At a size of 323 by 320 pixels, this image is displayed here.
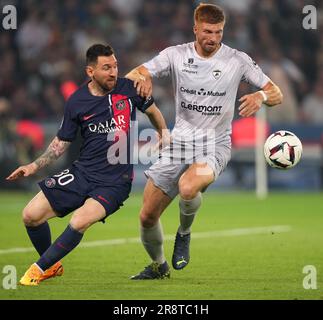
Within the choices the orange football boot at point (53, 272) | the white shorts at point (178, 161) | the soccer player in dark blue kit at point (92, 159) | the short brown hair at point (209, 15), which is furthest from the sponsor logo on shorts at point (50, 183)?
the short brown hair at point (209, 15)

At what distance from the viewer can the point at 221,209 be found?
1691 cm

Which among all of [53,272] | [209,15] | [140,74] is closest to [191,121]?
[140,74]

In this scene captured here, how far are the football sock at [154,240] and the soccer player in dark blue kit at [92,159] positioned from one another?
1.50 feet

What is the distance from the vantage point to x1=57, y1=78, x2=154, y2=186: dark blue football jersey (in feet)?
30.8

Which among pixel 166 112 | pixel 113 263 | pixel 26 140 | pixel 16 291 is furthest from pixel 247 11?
pixel 16 291

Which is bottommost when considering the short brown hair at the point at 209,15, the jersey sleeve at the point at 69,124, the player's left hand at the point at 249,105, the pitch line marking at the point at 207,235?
the pitch line marking at the point at 207,235

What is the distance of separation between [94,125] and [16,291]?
166cm

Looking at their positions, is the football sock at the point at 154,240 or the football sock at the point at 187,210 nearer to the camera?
the football sock at the point at 187,210

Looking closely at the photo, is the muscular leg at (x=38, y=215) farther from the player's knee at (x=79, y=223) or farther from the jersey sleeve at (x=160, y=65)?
the jersey sleeve at (x=160, y=65)

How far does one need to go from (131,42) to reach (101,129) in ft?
42.7

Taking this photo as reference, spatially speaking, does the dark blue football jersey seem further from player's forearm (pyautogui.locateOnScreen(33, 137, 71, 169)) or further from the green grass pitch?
the green grass pitch

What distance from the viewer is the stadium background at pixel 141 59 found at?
65.2 feet

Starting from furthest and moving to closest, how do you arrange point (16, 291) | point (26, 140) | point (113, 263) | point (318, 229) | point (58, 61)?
1. point (58, 61)
2. point (26, 140)
3. point (318, 229)
4. point (113, 263)
5. point (16, 291)
